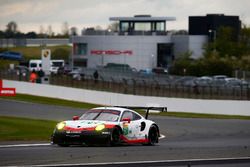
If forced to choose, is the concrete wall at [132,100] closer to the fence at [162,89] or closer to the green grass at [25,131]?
the fence at [162,89]

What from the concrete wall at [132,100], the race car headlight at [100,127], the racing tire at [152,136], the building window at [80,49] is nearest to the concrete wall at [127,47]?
the building window at [80,49]

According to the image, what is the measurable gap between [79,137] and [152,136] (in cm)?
373

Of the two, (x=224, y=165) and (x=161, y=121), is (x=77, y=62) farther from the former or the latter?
(x=224, y=165)

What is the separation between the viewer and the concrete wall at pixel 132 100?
51.0 meters

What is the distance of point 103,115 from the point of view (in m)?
23.3

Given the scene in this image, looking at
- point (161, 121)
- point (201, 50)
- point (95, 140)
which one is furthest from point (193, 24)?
point (95, 140)

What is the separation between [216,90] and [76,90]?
410 inches

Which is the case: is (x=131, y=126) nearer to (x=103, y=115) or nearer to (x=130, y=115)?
(x=130, y=115)

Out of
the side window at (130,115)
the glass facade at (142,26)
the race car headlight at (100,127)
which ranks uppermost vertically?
the glass facade at (142,26)

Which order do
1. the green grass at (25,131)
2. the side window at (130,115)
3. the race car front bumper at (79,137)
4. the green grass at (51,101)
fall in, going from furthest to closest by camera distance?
the green grass at (51,101) → the green grass at (25,131) → the side window at (130,115) → the race car front bumper at (79,137)

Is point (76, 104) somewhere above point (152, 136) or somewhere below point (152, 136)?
below

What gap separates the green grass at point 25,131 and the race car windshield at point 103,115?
146 inches

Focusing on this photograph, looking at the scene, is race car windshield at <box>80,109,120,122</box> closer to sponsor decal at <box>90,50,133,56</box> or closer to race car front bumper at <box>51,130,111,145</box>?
race car front bumper at <box>51,130,111,145</box>

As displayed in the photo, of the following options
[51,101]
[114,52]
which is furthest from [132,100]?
[114,52]
